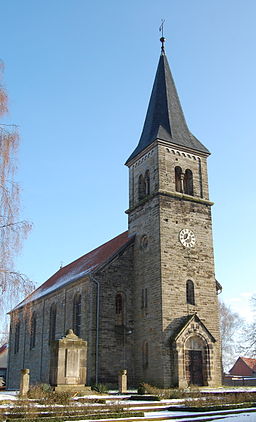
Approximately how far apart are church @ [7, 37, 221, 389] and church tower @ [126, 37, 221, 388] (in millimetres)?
59

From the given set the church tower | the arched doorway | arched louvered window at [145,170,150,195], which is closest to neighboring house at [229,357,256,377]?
the church tower

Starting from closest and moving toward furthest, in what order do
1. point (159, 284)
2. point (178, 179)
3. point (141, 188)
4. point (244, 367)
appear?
point (159, 284)
point (178, 179)
point (141, 188)
point (244, 367)

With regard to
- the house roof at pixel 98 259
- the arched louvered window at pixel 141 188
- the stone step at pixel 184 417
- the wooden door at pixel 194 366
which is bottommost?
the stone step at pixel 184 417

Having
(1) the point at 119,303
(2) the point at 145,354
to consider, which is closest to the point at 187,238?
(1) the point at 119,303

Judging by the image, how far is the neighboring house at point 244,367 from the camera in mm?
55709

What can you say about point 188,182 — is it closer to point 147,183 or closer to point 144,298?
point 147,183

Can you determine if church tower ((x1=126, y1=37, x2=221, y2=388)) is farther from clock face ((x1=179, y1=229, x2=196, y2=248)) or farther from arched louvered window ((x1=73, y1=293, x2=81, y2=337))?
arched louvered window ((x1=73, y1=293, x2=81, y2=337))

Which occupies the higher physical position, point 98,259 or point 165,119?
point 165,119

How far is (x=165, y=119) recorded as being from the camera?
34000 millimetres

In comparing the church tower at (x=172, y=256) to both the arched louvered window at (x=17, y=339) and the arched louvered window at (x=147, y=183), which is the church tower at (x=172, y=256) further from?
the arched louvered window at (x=17, y=339)

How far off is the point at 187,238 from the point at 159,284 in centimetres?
396

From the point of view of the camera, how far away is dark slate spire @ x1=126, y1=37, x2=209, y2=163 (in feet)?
108

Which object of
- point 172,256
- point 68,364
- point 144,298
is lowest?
point 68,364

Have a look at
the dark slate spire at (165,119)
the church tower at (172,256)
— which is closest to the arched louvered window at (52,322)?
the church tower at (172,256)
